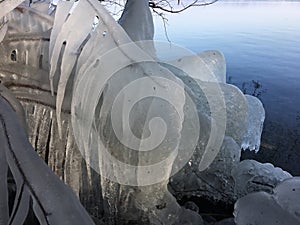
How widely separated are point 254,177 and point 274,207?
42 centimetres

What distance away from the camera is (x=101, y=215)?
3.03ft

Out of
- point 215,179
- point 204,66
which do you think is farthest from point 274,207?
point 204,66

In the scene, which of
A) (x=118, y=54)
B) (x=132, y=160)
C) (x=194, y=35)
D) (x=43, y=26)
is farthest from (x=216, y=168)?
(x=194, y=35)

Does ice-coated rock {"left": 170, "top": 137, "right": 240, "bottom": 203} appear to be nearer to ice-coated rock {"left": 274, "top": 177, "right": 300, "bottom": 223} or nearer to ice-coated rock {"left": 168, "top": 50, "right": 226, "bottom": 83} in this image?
ice-coated rock {"left": 168, "top": 50, "right": 226, "bottom": 83}

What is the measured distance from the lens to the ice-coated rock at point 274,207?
0.63 metres

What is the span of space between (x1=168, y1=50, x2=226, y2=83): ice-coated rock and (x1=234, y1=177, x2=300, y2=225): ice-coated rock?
0.60 meters

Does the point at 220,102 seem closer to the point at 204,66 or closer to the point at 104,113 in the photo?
the point at 204,66

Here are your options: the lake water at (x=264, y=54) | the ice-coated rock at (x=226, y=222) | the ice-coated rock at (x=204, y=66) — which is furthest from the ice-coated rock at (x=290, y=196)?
the lake water at (x=264, y=54)

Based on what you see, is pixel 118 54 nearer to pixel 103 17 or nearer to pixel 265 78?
pixel 103 17

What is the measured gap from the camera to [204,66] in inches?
50.8

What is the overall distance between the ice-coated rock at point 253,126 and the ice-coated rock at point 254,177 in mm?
227

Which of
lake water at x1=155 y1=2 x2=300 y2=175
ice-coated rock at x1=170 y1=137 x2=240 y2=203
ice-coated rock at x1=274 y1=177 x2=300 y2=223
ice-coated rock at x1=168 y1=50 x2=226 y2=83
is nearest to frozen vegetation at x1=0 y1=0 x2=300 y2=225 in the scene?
ice-coated rock at x1=274 y1=177 x2=300 y2=223

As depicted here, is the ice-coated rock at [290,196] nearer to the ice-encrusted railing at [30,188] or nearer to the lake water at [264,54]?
the ice-encrusted railing at [30,188]

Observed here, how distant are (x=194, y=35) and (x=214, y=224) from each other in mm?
3223
